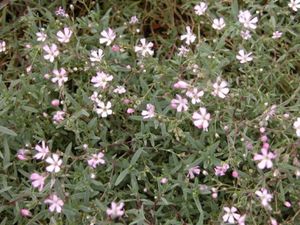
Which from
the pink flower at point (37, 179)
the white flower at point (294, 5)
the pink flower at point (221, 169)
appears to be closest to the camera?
the pink flower at point (37, 179)

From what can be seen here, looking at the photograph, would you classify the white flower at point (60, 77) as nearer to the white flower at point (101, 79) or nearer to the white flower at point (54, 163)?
the white flower at point (101, 79)

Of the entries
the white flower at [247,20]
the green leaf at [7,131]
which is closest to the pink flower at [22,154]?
the green leaf at [7,131]

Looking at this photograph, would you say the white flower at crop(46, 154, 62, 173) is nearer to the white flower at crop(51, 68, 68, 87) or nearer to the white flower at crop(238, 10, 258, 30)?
the white flower at crop(51, 68, 68, 87)

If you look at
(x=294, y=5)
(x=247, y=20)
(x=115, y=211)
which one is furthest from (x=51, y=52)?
(x=294, y=5)

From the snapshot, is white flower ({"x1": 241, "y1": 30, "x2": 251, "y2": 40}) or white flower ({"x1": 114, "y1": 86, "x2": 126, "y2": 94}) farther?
white flower ({"x1": 241, "y1": 30, "x2": 251, "y2": 40})

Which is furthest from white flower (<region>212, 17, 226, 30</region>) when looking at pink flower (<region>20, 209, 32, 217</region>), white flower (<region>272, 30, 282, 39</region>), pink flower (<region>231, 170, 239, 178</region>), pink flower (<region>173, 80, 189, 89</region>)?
pink flower (<region>20, 209, 32, 217</region>)

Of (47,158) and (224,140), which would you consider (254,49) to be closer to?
(224,140)

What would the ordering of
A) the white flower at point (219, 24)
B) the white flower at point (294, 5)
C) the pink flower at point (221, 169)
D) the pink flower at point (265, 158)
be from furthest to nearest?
the white flower at point (294, 5), the white flower at point (219, 24), the pink flower at point (221, 169), the pink flower at point (265, 158)

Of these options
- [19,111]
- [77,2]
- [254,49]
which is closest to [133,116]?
[19,111]
